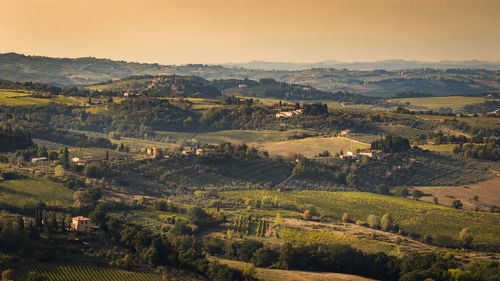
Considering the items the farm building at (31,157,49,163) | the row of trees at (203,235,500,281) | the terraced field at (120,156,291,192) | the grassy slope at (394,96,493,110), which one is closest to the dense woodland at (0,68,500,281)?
the row of trees at (203,235,500,281)

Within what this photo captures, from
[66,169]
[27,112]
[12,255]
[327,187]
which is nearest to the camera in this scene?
[12,255]

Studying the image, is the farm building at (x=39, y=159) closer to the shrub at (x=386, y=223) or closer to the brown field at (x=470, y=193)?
the shrub at (x=386, y=223)

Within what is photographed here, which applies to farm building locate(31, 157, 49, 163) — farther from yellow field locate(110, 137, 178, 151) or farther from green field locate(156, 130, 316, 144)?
green field locate(156, 130, 316, 144)

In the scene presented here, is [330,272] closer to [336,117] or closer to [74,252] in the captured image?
[74,252]

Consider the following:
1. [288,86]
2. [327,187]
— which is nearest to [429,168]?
[327,187]

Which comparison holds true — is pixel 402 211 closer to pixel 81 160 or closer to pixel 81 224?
pixel 81 224

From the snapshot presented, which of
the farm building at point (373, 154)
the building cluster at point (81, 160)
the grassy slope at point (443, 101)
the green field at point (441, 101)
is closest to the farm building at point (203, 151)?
the building cluster at point (81, 160)
